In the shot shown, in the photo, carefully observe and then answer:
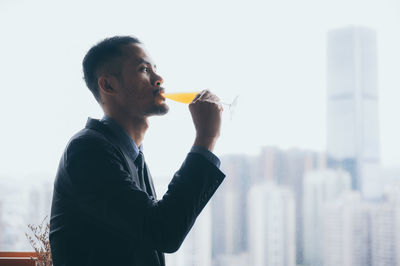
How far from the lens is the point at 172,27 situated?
1948mm

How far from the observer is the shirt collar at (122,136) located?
991 millimetres

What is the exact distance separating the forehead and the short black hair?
0.7 inches

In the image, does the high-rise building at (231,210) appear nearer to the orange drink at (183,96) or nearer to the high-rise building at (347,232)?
the high-rise building at (347,232)

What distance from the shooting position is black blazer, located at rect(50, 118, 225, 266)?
782 mm

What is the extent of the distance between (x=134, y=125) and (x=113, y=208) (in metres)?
0.32

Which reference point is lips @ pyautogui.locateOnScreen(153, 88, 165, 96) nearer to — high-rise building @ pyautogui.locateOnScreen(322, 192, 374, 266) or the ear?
the ear

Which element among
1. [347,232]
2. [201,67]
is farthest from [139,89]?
[347,232]

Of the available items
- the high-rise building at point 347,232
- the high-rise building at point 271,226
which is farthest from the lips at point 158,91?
the high-rise building at point 347,232

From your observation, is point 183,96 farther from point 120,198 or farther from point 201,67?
point 201,67

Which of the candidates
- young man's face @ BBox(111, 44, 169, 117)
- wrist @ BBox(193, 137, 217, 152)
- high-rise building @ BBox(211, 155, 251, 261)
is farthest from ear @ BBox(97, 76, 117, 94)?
high-rise building @ BBox(211, 155, 251, 261)

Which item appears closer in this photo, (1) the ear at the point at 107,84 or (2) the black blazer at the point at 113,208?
(2) the black blazer at the point at 113,208

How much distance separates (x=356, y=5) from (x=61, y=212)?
5.07 feet

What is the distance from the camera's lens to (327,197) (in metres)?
1.71

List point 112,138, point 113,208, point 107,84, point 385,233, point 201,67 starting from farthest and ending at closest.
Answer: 1. point 201,67
2. point 385,233
3. point 107,84
4. point 112,138
5. point 113,208
